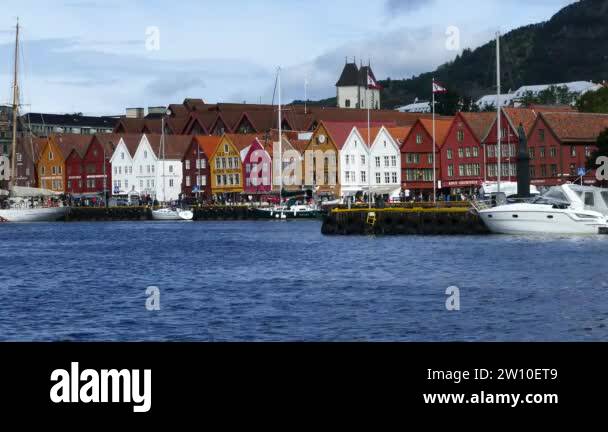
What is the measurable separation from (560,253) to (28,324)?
35.4m

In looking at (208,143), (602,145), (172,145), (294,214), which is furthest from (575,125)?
(172,145)

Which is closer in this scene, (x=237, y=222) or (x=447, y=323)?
(x=447, y=323)

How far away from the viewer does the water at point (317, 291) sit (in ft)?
102

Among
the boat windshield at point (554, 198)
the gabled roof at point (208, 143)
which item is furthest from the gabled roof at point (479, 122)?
the boat windshield at point (554, 198)

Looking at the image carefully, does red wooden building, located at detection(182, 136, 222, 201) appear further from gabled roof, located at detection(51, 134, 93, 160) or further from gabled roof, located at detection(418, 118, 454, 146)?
gabled roof, located at detection(418, 118, 454, 146)

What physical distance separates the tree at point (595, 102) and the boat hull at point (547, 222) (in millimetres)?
77766

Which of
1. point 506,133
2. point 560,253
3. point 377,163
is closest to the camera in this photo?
point 560,253

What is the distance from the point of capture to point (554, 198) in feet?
257

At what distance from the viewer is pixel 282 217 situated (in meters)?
138

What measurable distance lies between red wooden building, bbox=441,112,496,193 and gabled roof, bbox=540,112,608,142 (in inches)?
396

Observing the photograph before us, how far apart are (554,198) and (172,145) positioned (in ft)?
366

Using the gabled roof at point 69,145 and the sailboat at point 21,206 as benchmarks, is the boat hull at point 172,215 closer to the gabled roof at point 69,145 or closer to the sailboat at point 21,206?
the sailboat at point 21,206
